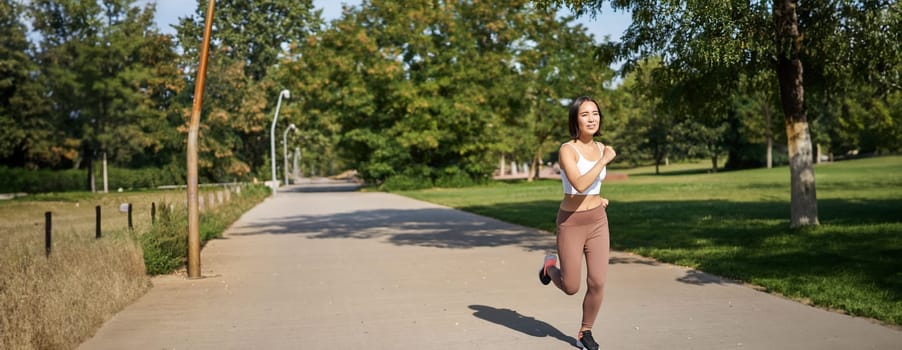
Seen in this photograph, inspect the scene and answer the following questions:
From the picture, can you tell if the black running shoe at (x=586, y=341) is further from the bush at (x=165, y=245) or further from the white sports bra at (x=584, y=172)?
the bush at (x=165, y=245)

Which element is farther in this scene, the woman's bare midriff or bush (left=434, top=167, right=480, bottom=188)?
bush (left=434, top=167, right=480, bottom=188)

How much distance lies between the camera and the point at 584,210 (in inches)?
210

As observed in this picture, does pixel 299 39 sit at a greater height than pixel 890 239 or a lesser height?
greater

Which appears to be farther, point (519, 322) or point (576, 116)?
point (519, 322)

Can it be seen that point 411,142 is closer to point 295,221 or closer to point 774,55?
point 295,221

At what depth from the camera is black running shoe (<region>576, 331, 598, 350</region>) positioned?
5457 millimetres

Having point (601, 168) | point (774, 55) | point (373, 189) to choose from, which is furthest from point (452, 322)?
point (373, 189)

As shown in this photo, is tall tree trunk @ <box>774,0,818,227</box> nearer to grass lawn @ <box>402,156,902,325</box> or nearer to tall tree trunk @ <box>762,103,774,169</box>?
grass lawn @ <box>402,156,902,325</box>

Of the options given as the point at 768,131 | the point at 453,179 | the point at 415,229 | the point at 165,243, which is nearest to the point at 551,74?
the point at 453,179

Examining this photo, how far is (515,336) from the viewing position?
20.2 ft

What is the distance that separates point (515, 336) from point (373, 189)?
4344cm

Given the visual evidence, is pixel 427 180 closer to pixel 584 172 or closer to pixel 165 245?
pixel 165 245

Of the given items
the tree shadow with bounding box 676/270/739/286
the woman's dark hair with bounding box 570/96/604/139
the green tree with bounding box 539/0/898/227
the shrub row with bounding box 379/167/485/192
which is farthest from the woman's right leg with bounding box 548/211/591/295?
the shrub row with bounding box 379/167/485/192

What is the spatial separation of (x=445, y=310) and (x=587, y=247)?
2290 millimetres
